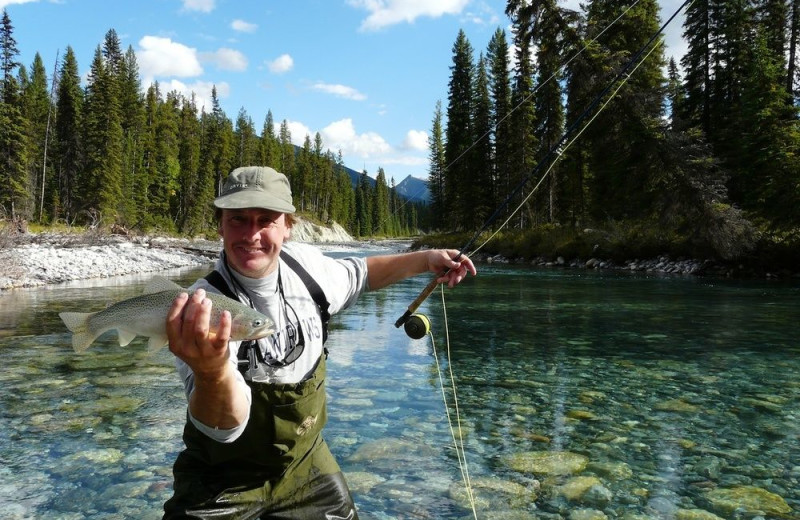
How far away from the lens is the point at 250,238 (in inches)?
113

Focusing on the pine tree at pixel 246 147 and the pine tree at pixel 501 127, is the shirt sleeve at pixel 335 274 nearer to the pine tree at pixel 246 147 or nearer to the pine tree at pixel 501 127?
the pine tree at pixel 501 127

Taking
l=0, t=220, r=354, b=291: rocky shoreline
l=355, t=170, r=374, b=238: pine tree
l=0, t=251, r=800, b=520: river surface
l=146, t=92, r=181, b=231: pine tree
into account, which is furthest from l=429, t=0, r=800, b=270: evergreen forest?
l=355, t=170, r=374, b=238: pine tree

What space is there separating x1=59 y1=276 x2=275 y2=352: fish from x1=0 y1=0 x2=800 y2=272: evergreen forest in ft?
8.37

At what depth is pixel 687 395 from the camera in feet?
22.0

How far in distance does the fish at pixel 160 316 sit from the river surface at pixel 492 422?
214 cm

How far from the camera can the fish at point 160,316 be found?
2.25 m

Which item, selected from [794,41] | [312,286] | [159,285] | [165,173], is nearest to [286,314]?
[312,286]

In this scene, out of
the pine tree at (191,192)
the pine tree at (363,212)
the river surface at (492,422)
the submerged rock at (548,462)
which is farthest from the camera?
the pine tree at (363,212)

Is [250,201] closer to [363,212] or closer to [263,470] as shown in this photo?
[263,470]

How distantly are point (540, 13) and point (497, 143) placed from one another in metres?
23.6

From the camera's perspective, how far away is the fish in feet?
7.37

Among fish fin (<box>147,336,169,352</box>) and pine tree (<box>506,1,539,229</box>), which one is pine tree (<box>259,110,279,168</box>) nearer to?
pine tree (<box>506,1,539,229</box>)

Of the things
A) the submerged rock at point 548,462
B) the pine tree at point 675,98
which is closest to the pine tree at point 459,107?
the pine tree at point 675,98

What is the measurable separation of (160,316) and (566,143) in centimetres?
467
